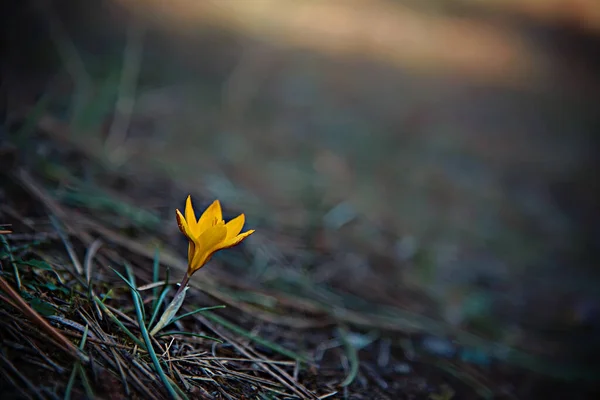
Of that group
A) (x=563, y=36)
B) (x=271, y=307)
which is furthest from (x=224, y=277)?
(x=563, y=36)

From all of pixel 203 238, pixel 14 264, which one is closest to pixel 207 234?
pixel 203 238

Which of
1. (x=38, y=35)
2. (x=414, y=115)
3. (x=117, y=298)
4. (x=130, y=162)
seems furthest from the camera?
(x=414, y=115)

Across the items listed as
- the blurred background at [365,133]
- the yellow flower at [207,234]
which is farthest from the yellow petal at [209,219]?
the blurred background at [365,133]

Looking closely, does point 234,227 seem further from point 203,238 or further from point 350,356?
point 350,356

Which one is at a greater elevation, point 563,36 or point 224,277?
point 563,36

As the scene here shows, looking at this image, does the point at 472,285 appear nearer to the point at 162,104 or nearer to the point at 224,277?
the point at 224,277

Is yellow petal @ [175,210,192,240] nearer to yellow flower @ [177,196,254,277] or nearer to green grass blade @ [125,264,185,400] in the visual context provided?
yellow flower @ [177,196,254,277]
